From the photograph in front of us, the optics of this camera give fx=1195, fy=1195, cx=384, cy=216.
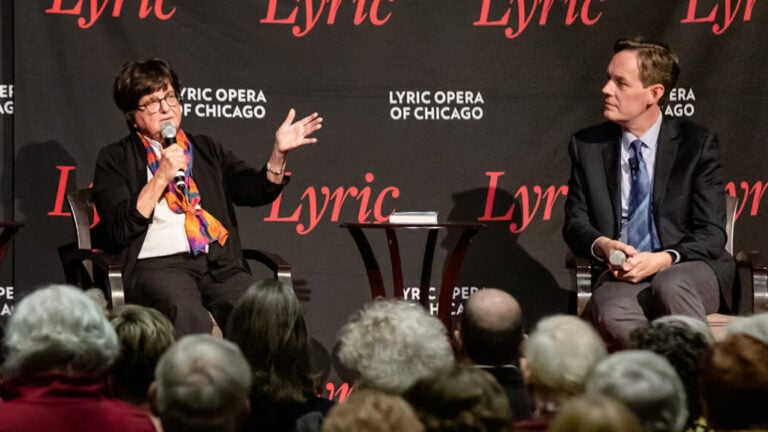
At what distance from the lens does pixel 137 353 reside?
294cm

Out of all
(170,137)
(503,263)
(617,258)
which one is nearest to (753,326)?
(617,258)

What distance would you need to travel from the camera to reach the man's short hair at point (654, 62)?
479cm

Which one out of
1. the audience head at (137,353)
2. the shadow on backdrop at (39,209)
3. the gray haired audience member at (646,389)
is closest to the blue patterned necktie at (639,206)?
the audience head at (137,353)

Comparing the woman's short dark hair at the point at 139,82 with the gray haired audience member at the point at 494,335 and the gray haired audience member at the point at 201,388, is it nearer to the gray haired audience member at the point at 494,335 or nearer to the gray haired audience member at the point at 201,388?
the gray haired audience member at the point at 494,335

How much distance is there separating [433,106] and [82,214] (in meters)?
1.87

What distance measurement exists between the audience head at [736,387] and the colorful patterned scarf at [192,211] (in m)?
2.72

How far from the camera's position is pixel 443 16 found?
5855 millimetres

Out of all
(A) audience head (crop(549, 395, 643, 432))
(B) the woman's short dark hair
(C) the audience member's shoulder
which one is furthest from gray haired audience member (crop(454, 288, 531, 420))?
(B) the woman's short dark hair

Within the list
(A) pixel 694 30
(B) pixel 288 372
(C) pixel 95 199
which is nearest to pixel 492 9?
(A) pixel 694 30

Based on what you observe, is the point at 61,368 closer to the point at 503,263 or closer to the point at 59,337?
the point at 59,337

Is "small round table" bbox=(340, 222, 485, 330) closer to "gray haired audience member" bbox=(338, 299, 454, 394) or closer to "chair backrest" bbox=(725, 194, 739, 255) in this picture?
"chair backrest" bbox=(725, 194, 739, 255)

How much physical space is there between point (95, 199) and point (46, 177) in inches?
40.0

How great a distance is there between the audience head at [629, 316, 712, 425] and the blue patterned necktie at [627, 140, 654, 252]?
1765 mm

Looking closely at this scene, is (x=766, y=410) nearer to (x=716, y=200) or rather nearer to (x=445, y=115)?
(x=716, y=200)
